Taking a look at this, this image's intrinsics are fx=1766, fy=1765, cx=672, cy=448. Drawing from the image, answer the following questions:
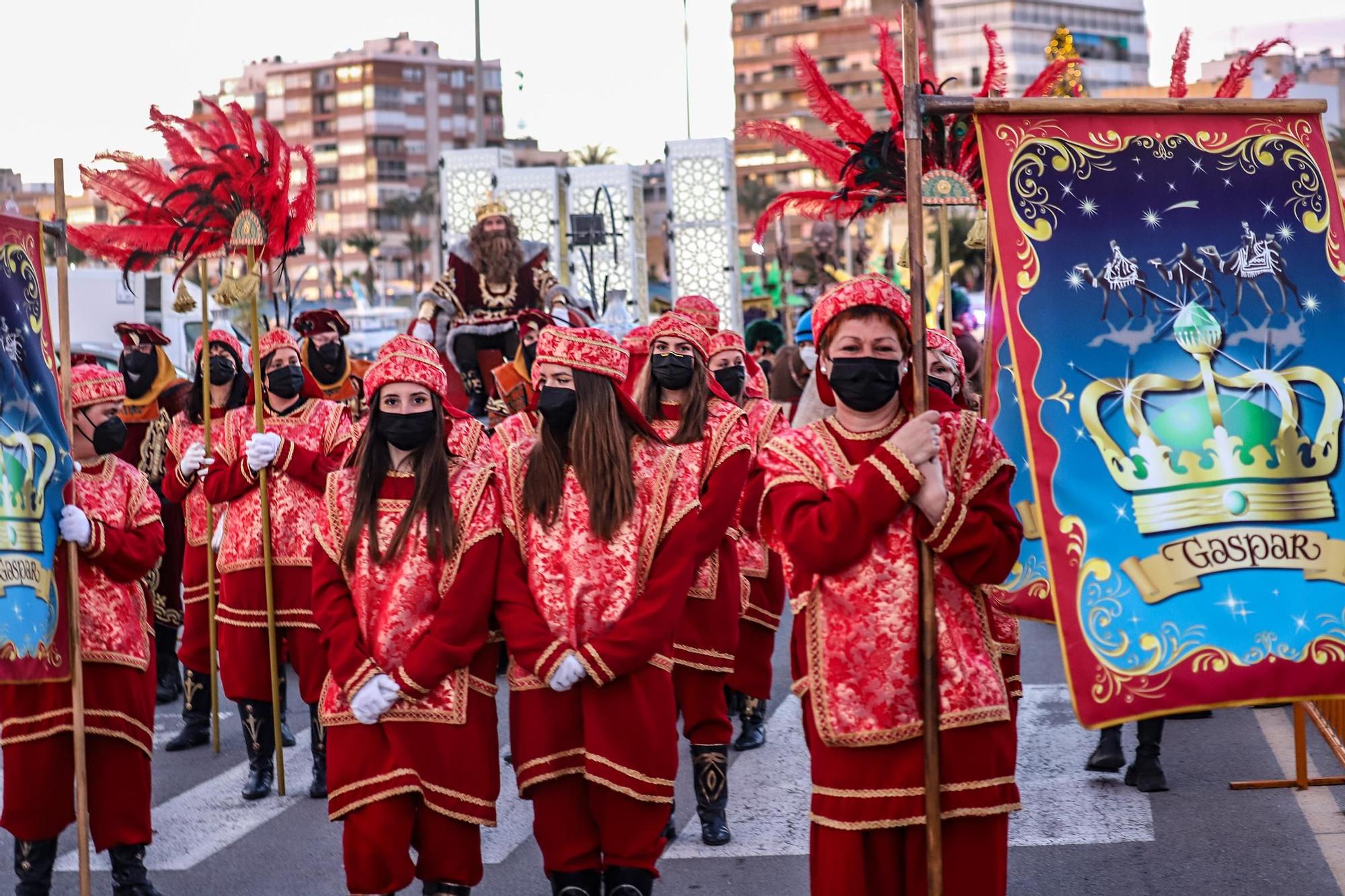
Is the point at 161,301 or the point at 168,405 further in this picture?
A: the point at 161,301

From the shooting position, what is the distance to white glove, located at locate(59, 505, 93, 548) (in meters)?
6.18

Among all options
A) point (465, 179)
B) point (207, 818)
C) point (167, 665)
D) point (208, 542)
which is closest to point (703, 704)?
point (207, 818)

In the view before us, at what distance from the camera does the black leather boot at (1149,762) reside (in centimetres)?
795

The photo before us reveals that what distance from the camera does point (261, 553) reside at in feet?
28.1

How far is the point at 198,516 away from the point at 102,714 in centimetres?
348

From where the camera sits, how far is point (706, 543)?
696 cm

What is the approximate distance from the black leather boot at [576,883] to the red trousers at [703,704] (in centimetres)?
155

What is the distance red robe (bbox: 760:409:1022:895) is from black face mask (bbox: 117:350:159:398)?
744 centimetres

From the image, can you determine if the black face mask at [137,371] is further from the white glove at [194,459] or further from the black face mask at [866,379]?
the black face mask at [866,379]

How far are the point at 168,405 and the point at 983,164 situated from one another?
312 inches

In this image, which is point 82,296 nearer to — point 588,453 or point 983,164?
point 588,453

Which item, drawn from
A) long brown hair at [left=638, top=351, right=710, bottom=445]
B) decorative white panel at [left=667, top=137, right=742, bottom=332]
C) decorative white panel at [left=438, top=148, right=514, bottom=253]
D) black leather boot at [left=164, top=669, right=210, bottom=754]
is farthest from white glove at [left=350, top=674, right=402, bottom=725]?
decorative white panel at [left=667, top=137, right=742, bottom=332]

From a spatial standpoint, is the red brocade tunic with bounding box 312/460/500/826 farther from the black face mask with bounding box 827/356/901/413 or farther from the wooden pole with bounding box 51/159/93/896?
the black face mask with bounding box 827/356/901/413

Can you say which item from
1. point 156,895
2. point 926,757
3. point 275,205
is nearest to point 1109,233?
point 926,757
